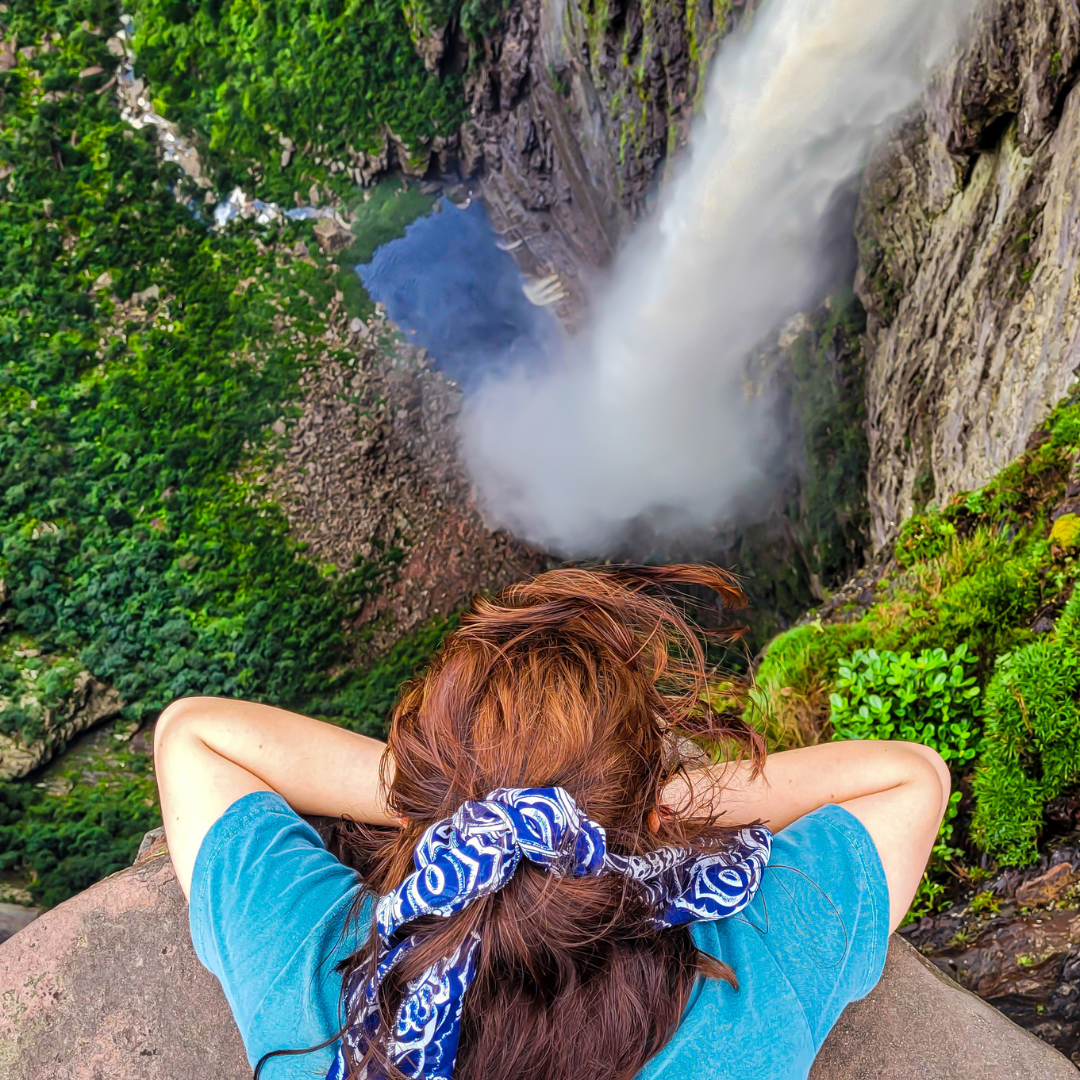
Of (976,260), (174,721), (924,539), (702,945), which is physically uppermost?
(174,721)

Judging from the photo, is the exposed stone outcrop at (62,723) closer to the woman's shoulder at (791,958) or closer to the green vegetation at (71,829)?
the green vegetation at (71,829)

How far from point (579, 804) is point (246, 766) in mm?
990

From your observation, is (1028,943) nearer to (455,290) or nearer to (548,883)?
(548,883)

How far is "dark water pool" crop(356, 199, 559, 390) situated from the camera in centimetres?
1338

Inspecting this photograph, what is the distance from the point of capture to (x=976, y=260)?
5.42 m

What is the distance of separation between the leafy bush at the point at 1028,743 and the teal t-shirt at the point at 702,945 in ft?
4.78

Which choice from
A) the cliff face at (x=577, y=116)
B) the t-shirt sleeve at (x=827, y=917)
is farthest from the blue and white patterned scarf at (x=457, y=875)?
the cliff face at (x=577, y=116)

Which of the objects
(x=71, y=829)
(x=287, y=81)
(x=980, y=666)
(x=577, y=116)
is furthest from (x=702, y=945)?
(x=287, y=81)

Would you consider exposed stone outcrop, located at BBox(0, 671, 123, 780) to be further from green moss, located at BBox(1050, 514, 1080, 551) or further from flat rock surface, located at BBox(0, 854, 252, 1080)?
green moss, located at BBox(1050, 514, 1080, 551)

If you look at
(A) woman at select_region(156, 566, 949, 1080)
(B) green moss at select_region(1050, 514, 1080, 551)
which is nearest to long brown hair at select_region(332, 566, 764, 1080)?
(A) woman at select_region(156, 566, 949, 1080)

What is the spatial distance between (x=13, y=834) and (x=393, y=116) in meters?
13.3

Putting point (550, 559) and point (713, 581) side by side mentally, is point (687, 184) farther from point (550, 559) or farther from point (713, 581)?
point (713, 581)

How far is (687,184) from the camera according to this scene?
982 cm

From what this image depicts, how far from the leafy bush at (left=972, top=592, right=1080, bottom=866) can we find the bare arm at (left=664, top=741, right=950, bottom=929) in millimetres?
1041
